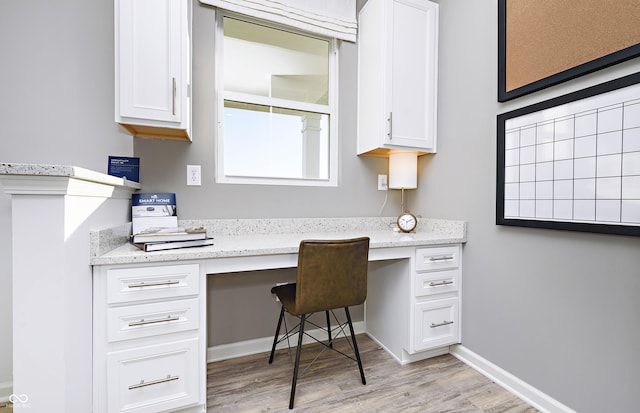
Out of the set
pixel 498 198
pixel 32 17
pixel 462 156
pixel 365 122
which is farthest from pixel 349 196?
pixel 32 17

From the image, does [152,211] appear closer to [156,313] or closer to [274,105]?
[156,313]

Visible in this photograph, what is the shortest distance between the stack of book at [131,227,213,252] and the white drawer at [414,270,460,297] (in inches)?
49.4

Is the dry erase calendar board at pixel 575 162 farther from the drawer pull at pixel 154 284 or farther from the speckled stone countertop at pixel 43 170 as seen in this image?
the speckled stone countertop at pixel 43 170

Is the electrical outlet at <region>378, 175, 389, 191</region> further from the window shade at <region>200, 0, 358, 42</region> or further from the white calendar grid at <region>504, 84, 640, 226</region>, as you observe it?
the window shade at <region>200, 0, 358, 42</region>

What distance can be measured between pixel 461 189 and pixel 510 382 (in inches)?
44.8

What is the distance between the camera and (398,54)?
1867mm

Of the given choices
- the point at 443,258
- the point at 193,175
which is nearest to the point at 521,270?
the point at 443,258

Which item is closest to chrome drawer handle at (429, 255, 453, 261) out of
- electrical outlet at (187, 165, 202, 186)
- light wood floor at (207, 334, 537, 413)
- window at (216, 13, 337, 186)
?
light wood floor at (207, 334, 537, 413)

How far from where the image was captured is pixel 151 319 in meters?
1.14

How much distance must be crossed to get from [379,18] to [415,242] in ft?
5.05

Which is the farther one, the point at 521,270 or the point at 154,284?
the point at 521,270

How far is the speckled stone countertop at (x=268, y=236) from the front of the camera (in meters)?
1.12

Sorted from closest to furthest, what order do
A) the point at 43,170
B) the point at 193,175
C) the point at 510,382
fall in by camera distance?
1. the point at 43,170
2. the point at 510,382
3. the point at 193,175

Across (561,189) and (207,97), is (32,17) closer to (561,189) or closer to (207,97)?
(207,97)
